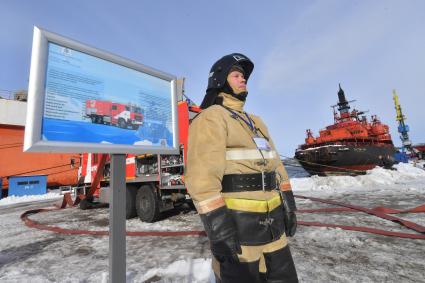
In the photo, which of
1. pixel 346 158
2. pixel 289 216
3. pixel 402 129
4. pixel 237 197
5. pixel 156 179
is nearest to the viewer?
pixel 237 197

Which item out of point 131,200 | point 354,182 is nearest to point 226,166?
point 131,200

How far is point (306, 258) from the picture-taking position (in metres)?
3.45

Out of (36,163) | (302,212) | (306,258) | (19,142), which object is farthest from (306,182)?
(19,142)

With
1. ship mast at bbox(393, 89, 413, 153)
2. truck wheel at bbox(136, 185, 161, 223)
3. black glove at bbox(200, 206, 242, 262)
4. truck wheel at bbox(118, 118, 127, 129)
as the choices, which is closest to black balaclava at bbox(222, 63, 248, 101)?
truck wheel at bbox(118, 118, 127, 129)

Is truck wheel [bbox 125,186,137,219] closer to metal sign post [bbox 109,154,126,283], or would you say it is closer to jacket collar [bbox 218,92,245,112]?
metal sign post [bbox 109,154,126,283]

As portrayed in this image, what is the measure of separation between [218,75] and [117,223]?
146 cm

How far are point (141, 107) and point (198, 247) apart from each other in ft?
8.99

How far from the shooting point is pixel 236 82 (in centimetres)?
225

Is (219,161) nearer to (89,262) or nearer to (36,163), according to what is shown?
(89,262)

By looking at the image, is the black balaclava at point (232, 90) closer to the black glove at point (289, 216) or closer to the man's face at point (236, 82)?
the man's face at point (236, 82)

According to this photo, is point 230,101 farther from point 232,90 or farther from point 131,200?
point 131,200

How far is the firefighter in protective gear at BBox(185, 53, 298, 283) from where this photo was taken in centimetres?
170

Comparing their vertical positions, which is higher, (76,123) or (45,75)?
(45,75)

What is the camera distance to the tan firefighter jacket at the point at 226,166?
1754 mm
